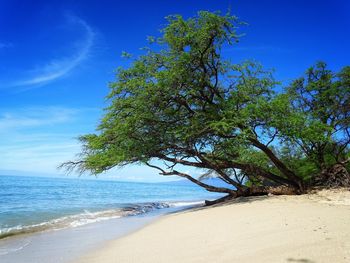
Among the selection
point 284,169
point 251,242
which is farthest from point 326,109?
point 251,242

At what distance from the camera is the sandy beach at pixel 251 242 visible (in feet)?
17.7

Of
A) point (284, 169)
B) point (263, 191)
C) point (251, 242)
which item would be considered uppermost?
point (284, 169)

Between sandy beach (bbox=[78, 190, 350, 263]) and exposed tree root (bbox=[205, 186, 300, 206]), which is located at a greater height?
exposed tree root (bbox=[205, 186, 300, 206])

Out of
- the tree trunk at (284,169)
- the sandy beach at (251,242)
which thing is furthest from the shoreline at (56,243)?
the tree trunk at (284,169)

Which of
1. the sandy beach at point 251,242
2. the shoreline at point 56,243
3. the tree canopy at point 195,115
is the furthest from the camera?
the tree canopy at point 195,115

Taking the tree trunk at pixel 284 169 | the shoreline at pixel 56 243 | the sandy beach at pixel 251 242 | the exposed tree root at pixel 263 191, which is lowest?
the shoreline at pixel 56 243

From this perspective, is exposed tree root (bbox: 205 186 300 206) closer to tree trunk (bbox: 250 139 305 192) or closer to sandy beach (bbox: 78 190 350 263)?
tree trunk (bbox: 250 139 305 192)

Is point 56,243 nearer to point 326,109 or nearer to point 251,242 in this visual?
point 251,242

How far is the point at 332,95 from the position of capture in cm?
1894

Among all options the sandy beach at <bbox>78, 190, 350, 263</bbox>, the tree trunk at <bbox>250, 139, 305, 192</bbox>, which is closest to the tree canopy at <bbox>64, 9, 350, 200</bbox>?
the tree trunk at <bbox>250, 139, 305, 192</bbox>

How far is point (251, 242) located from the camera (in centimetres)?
652

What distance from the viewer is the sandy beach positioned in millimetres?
5387

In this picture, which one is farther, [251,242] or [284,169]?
[284,169]

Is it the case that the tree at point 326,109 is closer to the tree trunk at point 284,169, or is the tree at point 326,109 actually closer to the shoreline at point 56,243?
the tree trunk at point 284,169
